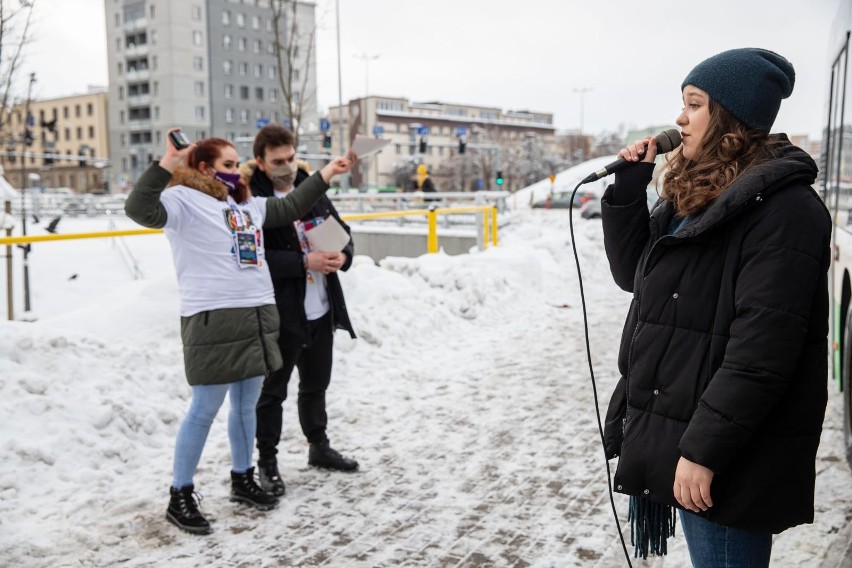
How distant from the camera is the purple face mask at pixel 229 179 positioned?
13.4ft

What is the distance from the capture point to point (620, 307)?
1146 cm

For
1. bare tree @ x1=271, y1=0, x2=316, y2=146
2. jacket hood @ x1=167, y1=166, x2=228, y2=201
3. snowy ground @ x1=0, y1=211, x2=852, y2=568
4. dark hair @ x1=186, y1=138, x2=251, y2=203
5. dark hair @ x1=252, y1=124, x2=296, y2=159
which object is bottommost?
snowy ground @ x1=0, y1=211, x2=852, y2=568

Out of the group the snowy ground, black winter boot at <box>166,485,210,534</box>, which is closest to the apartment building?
the snowy ground

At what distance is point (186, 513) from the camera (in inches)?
156

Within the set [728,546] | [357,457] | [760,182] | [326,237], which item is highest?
[760,182]

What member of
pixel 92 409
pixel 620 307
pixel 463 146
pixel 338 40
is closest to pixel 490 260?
pixel 620 307

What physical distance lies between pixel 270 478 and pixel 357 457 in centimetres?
80

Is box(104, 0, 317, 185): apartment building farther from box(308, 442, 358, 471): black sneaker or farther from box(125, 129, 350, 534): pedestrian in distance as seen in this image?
box(125, 129, 350, 534): pedestrian in distance

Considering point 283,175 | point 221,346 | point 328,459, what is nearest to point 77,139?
point 283,175

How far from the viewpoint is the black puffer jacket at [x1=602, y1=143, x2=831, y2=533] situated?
1.82 metres

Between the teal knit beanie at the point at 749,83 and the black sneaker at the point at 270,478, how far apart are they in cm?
336

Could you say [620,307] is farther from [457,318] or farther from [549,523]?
[549,523]

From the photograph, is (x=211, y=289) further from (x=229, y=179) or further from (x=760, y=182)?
(x=760, y=182)

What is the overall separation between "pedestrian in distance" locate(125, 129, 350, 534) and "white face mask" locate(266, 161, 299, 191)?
395 millimetres
